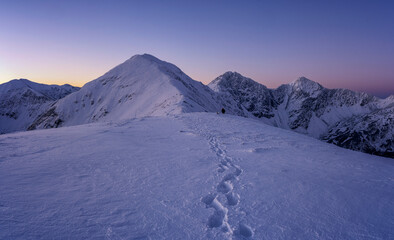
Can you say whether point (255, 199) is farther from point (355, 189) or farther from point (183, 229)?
point (355, 189)

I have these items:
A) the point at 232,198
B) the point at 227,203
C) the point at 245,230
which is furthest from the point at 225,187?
the point at 245,230

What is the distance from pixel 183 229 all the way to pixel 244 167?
4.81m

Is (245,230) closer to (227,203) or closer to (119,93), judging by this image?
(227,203)

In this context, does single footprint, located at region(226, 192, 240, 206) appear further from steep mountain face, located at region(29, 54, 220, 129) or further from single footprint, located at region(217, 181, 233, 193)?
steep mountain face, located at region(29, 54, 220, 129)

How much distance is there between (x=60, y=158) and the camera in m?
8.81

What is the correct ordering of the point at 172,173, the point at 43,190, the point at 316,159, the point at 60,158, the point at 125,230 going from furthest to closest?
the point at 316,159, the point at 60,158, the point at 172,173, the point at 43,190, the point at 125,230

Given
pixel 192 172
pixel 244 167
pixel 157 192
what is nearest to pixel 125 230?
pixel 157 192

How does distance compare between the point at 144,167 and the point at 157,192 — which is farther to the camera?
the point at 144,167

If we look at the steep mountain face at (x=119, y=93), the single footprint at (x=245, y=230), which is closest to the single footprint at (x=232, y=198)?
the single footprint at (x=245, y=230)

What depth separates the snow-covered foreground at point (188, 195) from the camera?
4.32 metres

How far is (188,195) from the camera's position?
588cm

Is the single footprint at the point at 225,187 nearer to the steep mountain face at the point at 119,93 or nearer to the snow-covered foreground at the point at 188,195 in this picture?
the snow-covered foreground at the point at 188,195

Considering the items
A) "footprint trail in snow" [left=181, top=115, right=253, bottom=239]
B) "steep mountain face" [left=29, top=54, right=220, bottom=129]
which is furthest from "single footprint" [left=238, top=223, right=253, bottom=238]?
"steep mountain face" [left=29, top=54, right=220, bottom=129]

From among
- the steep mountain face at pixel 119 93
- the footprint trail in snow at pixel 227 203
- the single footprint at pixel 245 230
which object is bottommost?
the single footprint at pixel 245 230
